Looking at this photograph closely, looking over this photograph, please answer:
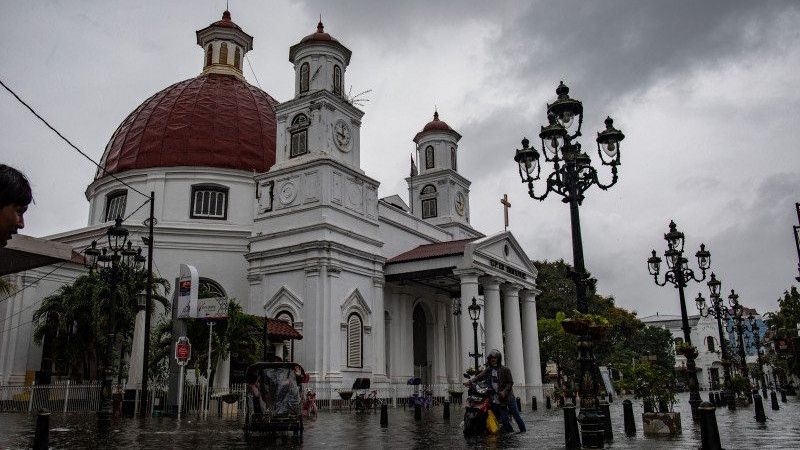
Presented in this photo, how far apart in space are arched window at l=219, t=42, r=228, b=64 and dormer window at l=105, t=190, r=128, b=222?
15.2m

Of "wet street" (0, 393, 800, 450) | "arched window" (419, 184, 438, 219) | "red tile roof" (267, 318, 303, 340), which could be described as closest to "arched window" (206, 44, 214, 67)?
"arched window" (419, 184, 438, 219)

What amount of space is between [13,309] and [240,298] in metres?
11.4

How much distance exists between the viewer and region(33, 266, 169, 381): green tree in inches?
1113

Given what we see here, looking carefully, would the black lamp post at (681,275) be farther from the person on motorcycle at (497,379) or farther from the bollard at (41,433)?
the bollard at (41,433)

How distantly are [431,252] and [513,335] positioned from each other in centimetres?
729

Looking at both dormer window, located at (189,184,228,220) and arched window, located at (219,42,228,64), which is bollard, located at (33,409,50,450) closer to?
dormer window, located at (189,184,228,220)

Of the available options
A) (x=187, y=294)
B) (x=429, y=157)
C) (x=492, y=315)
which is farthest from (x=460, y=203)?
(x=187, y=294)

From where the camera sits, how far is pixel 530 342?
1576 inches

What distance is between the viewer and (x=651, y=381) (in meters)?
13.9

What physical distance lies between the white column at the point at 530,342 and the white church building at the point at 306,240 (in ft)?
0.28

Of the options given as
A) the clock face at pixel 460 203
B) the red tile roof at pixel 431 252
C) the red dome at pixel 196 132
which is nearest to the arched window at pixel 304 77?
the red dome at pixel 196 132

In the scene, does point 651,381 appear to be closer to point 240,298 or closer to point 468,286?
point 468,286

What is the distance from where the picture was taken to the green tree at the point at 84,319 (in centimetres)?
2828

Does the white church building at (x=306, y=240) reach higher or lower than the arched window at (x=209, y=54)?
lower
